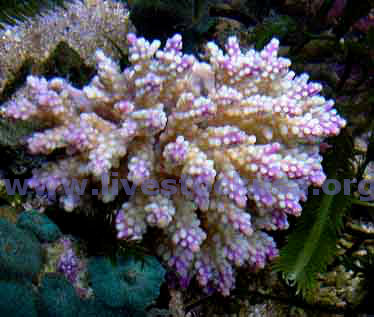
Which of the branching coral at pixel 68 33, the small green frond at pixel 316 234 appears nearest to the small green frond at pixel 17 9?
the branching coral at pixel 68 33

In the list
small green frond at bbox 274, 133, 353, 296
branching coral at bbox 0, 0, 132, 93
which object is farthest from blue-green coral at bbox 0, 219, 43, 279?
small green frond at bbox 274, 133, 353, 296

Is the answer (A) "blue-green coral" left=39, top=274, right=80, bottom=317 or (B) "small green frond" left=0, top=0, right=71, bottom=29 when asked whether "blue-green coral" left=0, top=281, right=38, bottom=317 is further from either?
(B) "small green frond" left=0, top=0, right=71, bottom=29

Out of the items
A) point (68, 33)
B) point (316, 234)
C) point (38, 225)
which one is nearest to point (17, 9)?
point (68, 33)

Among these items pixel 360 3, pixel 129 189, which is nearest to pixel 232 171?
pixel 129 189

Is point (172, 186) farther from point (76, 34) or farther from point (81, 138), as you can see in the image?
point (76, 34)

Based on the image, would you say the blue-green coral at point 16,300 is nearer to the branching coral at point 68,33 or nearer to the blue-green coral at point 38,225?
the blue-green coral at point 38,225

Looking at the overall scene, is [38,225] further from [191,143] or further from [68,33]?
[68,33]

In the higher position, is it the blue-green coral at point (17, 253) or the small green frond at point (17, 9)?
the small green frond at point (17, 9)
